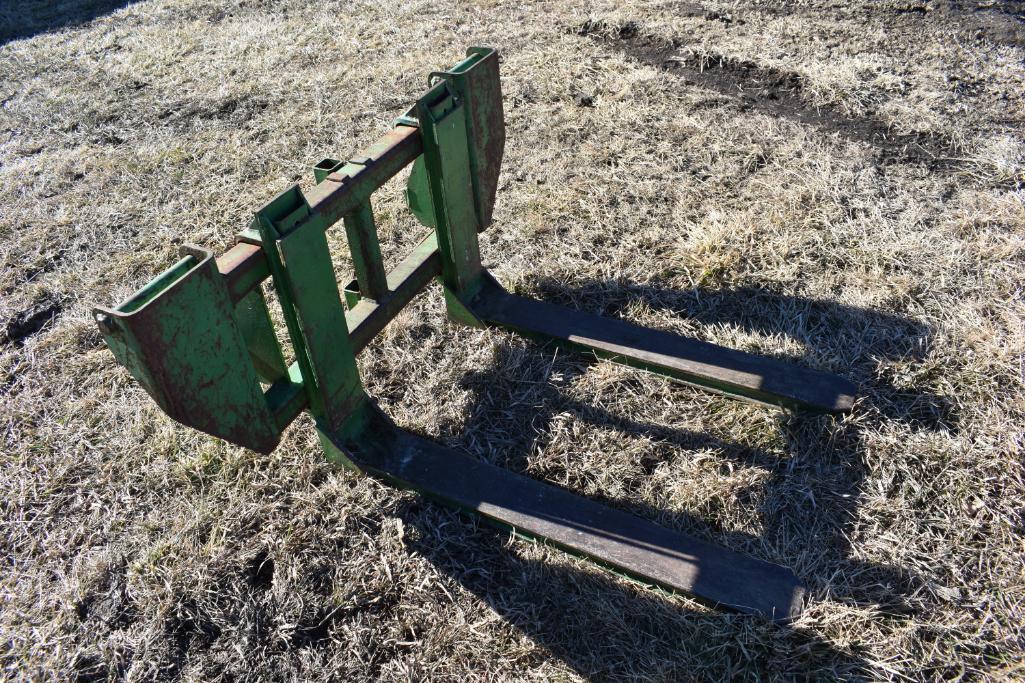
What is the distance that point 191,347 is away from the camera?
1896 mm

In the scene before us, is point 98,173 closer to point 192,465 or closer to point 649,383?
point 192,465

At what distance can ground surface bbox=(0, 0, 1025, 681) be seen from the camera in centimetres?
212

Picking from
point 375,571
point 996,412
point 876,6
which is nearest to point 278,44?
point 876,6

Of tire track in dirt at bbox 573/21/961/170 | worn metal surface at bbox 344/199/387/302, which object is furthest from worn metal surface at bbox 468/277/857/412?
tire track in dirt at bbox 573/21/961/170

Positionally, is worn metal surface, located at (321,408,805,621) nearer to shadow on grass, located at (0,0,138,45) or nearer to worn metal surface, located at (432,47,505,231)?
worn metal surface, located at (432,47,505,231)

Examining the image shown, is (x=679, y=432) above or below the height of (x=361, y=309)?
below

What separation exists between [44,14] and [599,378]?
6.87 m

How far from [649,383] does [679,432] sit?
25 cm

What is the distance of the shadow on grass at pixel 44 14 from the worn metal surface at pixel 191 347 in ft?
20.0

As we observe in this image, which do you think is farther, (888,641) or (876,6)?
(876,6)

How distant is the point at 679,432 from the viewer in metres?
2.61

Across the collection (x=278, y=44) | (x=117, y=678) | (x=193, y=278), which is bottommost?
(x=117, y=678)

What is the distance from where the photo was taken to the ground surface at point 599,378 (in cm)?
212

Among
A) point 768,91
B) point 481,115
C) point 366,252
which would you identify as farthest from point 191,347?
point 768,91
